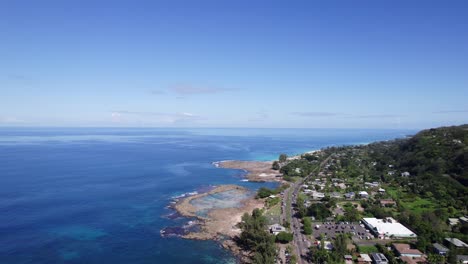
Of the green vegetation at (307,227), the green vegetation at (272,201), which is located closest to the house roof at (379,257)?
the green vegetation at (307,227)

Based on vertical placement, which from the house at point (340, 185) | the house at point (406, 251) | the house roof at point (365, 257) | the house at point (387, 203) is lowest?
the house at point (340, 185)

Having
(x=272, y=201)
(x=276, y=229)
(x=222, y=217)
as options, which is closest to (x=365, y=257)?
(x=276, y=229)

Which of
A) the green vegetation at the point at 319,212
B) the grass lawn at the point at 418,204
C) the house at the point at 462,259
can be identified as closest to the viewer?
the house at the point at 462,259

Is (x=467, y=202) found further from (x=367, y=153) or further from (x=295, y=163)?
(x=367, y=153)

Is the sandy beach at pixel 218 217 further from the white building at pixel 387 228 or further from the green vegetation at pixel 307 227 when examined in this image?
the white building at pixel 387 228

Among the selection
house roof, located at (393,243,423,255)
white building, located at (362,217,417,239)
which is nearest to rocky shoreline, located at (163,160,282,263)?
house roof, located at (393,243,423,255)

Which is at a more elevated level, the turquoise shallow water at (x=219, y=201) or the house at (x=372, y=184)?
the turquoise shallow water at (x=219, y=201)

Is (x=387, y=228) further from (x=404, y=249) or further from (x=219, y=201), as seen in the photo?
(x=219, y=201)
